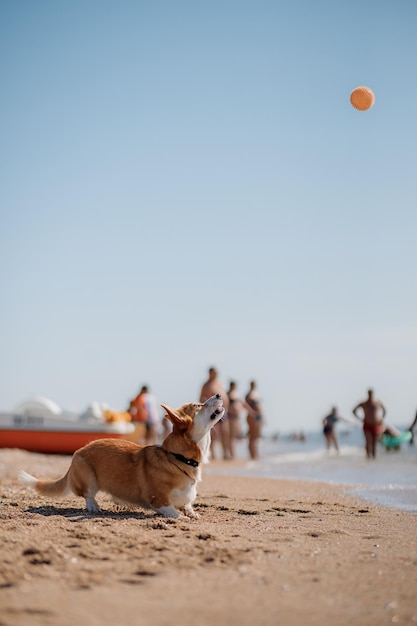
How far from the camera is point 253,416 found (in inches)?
701

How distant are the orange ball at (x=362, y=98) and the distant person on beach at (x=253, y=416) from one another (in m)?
9.55

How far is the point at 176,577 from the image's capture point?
3832 mm

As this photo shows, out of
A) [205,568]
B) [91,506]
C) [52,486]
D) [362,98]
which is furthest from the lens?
[362,98]

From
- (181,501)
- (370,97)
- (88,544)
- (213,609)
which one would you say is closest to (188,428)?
(181,501)

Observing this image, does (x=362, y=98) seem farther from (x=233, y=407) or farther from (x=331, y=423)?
(x=331, y=423)

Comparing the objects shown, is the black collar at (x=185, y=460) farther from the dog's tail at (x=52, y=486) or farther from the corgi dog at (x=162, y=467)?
the dog's tail at (x=52, y=486)

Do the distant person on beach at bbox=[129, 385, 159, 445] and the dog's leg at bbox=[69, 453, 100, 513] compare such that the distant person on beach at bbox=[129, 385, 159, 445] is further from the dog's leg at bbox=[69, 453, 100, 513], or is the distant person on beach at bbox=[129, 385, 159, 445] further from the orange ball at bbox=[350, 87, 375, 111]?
the dog's leg at bbox=[69, 453, 100, 513]

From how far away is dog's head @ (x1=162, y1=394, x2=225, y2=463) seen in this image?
616 cm

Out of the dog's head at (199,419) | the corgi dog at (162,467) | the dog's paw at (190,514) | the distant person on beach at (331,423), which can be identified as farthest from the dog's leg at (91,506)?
the distant person on beach at (331,423)

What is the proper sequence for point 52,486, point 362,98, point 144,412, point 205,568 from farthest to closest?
1. point 144,412
2. point 362,98
3. point 52,486
4. point 205,568

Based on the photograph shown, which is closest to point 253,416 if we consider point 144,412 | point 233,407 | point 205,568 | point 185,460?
point 233,407

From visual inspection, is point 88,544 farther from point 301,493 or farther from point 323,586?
point 301,493

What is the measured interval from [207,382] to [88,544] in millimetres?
10785

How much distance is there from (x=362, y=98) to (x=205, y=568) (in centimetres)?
710
